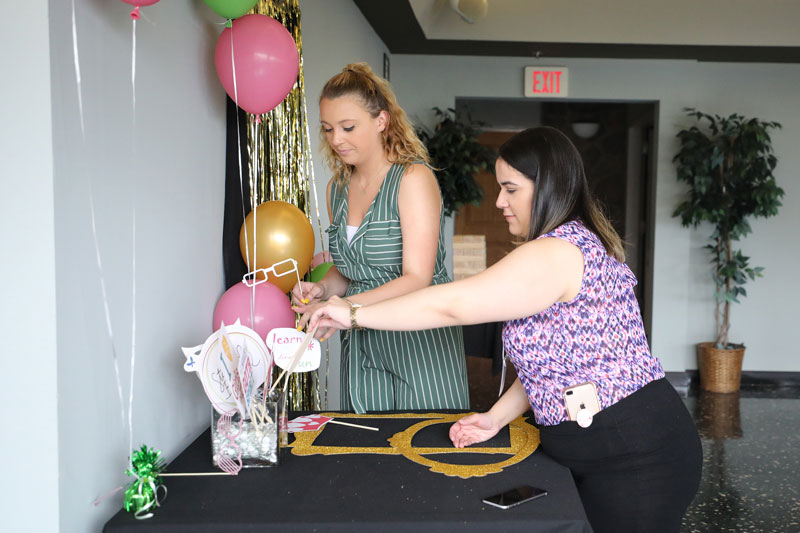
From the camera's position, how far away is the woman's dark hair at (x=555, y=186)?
4.72 ft

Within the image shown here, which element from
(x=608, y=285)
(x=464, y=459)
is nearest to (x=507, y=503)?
(x=464, y=459)

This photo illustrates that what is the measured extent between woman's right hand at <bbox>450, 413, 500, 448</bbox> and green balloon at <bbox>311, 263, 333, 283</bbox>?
2.43ft

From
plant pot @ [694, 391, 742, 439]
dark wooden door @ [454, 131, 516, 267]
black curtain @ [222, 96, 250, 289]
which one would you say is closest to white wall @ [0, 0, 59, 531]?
black curtain @ [222, 96, 250, 289]

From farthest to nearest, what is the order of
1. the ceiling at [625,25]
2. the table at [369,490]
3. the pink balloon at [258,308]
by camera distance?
the ceiling at [625,25] → the pink balloon at [258,308] → the table at [369,490]

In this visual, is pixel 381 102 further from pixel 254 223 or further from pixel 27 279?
pixel 27 279

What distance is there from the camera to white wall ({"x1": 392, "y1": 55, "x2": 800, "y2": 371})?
5.58 meters

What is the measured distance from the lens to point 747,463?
3648mm

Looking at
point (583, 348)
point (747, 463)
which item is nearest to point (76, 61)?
point (583, 348)

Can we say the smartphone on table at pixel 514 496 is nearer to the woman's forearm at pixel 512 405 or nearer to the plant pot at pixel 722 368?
the woman's forearm at pixel 512 405

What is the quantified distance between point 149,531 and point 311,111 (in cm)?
236

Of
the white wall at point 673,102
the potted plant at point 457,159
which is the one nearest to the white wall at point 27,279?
the potted plant at point 457,159

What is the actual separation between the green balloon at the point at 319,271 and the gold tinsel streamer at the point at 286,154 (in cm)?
13

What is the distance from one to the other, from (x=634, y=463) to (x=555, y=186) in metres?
0.58

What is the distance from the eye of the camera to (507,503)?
116 cm
